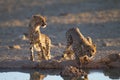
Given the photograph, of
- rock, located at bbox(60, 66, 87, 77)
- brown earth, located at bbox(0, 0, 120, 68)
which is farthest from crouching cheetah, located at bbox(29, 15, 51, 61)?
rock, located at bbox(60, 66, 87, 77)

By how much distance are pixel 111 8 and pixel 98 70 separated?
439 inches

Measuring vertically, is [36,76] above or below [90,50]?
below

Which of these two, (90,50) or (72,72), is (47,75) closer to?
(72,72)

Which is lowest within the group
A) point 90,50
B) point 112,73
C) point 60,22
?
point 112,73

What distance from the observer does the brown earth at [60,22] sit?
1572 centimetres

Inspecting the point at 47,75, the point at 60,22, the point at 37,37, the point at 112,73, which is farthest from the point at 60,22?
the point at 112,73

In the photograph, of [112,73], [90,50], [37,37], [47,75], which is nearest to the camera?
[112,73]

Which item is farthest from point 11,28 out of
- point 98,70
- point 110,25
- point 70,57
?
point 98,70

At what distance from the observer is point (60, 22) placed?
2042 cm

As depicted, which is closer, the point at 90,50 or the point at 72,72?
the point at 72,72

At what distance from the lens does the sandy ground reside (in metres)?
15.8

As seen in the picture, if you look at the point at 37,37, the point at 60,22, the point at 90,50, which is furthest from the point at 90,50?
the point at 60,22

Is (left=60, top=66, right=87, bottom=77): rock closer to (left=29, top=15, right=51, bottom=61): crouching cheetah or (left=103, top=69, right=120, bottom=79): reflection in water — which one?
(left=103, top=69, right=120, bottom=79): reflection in water

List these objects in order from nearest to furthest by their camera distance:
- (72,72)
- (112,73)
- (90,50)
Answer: (72,72)
(112,73)
(90,50)
